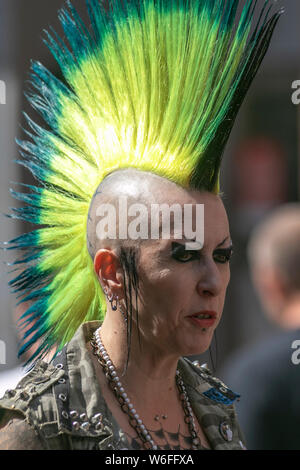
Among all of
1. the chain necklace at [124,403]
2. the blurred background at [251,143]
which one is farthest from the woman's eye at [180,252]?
the blurred background at [251,143]

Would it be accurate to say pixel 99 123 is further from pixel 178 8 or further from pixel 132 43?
pixel 178 8

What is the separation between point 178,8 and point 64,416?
1114 millimetres

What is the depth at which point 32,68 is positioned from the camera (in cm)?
199

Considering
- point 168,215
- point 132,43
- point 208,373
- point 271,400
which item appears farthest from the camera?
point 271,400

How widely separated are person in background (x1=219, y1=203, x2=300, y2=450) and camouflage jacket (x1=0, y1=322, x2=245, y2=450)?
2.82 feet

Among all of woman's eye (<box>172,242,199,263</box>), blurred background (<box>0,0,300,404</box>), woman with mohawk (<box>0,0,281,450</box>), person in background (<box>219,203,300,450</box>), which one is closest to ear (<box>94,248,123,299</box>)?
woman with mohawk (<box>0,0,281,450</box>)

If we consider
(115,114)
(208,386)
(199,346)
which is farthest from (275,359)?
(115,114)

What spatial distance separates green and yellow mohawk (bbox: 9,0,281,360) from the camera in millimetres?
1802

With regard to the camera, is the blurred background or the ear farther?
the blurred background

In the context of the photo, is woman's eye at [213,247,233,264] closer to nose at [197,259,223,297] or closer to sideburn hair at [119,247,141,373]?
nose at [197,259,223,297]

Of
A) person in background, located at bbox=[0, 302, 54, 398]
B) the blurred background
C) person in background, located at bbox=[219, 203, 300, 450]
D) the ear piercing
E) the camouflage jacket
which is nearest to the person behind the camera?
the camouflage jacket

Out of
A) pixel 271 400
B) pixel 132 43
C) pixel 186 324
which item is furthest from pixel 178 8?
pixel 271 400

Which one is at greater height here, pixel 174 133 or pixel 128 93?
pixel 128 93

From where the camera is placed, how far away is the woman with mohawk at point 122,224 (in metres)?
1.76
